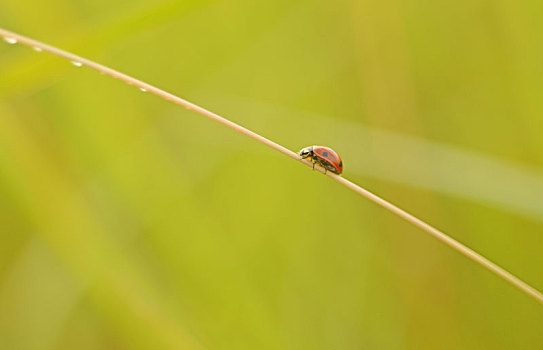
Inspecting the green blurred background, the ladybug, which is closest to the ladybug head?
the ladybug

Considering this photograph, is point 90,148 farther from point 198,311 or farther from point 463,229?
point 463,229

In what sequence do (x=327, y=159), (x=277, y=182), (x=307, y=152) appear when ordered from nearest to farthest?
(x=327, y=159)
(x=307, y=152)
(x=277, y=182)

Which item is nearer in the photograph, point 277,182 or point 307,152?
point 307,152

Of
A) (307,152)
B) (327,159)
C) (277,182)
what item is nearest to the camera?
(327,159)

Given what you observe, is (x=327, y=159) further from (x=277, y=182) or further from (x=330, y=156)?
(x=277, y=182)

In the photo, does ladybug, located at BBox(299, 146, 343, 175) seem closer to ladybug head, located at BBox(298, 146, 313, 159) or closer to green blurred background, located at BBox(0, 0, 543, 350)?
ladybug head, located at BBox(298, 146, 313, 159)

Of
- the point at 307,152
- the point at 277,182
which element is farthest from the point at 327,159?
the point at 277,182

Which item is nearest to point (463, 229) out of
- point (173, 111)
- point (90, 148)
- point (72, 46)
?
point (173, 111)

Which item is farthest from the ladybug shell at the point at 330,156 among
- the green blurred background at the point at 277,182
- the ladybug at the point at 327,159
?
the green blurred background at the point at 277,182

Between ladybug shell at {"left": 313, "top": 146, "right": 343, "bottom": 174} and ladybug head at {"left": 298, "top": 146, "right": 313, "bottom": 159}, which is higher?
ladybug head at {"left": 298, "top": 146, "right": 313, "bottom": 159}
